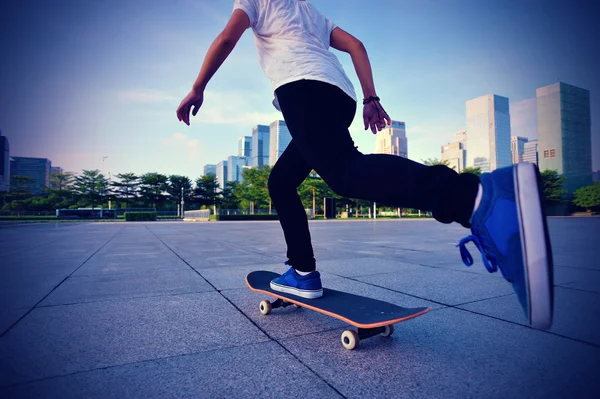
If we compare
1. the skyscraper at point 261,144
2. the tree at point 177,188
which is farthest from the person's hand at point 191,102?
the skyscraper at point 261,144

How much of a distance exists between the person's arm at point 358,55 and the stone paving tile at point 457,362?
4.33 ft

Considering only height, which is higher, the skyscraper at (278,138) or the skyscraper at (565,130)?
the skyscraper at (278,138)

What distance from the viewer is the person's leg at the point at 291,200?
184 cm

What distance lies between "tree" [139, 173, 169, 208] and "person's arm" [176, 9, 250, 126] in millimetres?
58931

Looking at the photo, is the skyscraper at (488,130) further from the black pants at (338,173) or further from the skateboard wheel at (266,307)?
the skateboard wheel at (266,307)

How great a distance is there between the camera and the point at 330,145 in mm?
1383

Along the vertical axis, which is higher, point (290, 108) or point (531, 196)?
point (290, 108)

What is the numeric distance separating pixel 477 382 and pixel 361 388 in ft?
1.26

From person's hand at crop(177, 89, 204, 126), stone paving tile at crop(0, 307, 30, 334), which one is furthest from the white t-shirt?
stone paving tile at crop(0, 307, 30, 334)

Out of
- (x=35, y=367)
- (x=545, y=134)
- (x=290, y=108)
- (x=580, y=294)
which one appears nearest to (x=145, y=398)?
(x=35, y=367)

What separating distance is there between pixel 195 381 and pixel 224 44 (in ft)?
4.70

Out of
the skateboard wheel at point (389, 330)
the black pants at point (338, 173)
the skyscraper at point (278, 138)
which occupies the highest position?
the skyscraper at point (278, 138)

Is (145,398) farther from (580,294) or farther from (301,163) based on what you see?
(580,294)

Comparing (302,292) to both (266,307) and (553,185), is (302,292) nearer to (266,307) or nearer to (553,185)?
(266,307)
